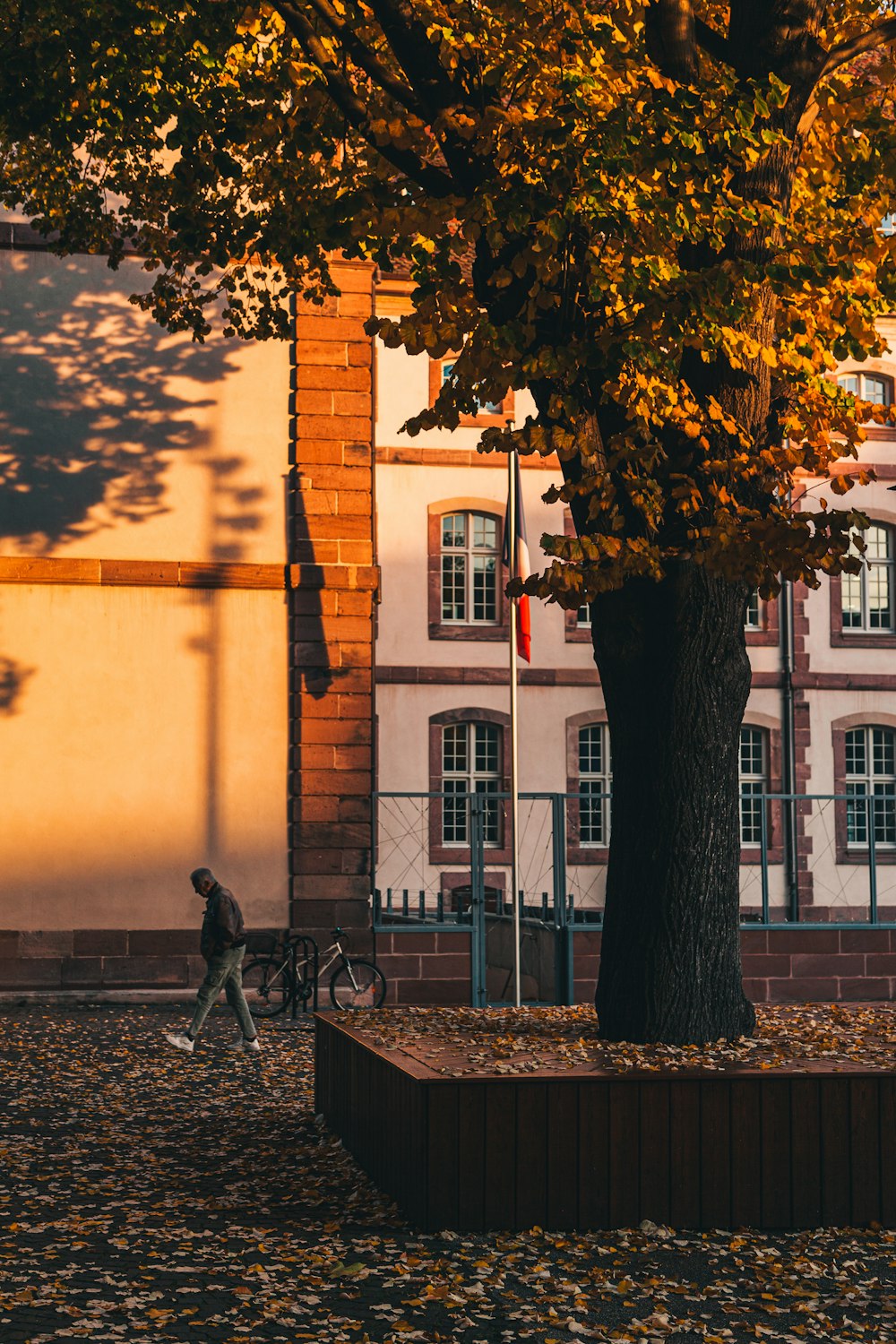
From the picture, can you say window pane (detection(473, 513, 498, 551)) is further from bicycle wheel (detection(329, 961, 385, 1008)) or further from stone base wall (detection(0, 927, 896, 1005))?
bicycle wheel (detection(329, 961, 385, 1008))

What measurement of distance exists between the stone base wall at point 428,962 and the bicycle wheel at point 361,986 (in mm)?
289

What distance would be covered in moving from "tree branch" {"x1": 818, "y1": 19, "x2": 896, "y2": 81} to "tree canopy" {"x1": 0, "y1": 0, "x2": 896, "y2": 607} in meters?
0.01

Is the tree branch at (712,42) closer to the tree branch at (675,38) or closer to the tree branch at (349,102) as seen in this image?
the tree branch at (675,38)

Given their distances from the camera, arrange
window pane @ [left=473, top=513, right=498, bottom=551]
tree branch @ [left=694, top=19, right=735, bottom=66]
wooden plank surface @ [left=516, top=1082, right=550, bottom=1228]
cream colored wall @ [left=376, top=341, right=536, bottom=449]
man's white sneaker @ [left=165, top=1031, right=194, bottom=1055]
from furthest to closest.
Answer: window pane @ [left=473, top=513, right=498, bottom=551] < cream colored wall @ [left=376, top=341, right=536, bottom=449] < man's white sneaker @ [left=165, top=1031, right=194, bottom=1055] < tree branch @ [left=694, top=19, right=735, bottom=66] < wooden plank surface @ [left=516, top=1082, right=550, bottom=1228]

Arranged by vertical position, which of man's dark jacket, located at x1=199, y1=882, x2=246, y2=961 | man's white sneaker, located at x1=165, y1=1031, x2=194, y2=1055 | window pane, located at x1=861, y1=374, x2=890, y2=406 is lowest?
man's white sneaker, located at x1=165, y1=1031, x2=194, y2=1055

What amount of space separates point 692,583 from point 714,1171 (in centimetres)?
314

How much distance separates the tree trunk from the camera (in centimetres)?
897

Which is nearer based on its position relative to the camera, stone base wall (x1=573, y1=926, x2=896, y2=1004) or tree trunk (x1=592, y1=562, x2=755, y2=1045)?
tree trunk (x1=592, y1=562, x2=755, y2=1045)

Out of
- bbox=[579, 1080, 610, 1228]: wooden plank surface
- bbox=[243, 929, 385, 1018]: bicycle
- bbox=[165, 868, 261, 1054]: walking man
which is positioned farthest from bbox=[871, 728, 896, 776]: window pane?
bbox=[579, 1080, 610, 1228]: wooden plank surface

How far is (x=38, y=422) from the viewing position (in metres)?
18.6

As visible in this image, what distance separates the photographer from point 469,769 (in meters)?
30.2

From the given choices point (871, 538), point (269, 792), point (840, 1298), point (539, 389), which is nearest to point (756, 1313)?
point (840, 1298)

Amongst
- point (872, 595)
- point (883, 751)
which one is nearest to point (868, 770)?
point (883, 751)

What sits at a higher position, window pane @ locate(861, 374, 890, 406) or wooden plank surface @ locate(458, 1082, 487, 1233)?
Result: window pane @ locate(861, 374, 890, 406)
